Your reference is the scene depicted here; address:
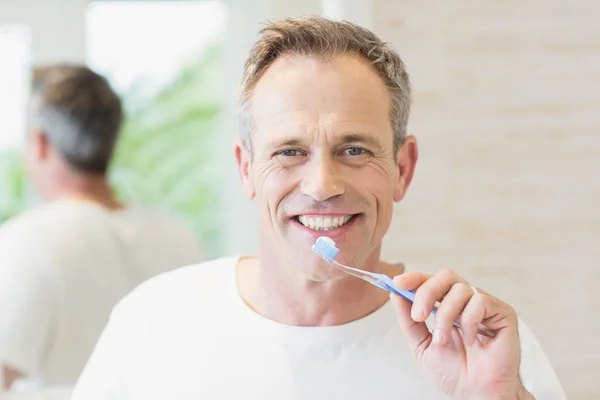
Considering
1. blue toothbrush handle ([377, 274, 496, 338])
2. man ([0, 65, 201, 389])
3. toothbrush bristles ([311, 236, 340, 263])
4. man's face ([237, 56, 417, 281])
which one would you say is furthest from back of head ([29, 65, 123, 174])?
blue toothbrush handle ([377, 274, 496, 338])

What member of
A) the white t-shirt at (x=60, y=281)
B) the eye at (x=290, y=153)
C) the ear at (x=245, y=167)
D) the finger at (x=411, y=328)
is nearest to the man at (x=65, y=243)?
the white t-shirt at (x=60, y=281)

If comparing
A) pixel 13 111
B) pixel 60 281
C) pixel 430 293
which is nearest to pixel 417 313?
pixel 430 293

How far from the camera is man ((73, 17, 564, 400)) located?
965mm

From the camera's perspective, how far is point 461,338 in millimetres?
876

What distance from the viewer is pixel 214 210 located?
4.99ft

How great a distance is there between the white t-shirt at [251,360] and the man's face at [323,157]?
0.10 metres

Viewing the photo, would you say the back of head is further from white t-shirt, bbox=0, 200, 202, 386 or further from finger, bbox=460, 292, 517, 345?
finger, bbox=460, 292, 517, 345

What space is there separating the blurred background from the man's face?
0.47m

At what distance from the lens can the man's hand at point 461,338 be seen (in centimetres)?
81

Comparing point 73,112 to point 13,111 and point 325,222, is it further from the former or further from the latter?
point 325,222

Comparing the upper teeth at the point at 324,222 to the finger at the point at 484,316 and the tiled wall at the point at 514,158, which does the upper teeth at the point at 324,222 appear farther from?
the tiled wall at the point at 514,158

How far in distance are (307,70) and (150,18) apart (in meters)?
0.63

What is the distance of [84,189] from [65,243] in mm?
92

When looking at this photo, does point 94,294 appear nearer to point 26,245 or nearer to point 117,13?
point 26,245
